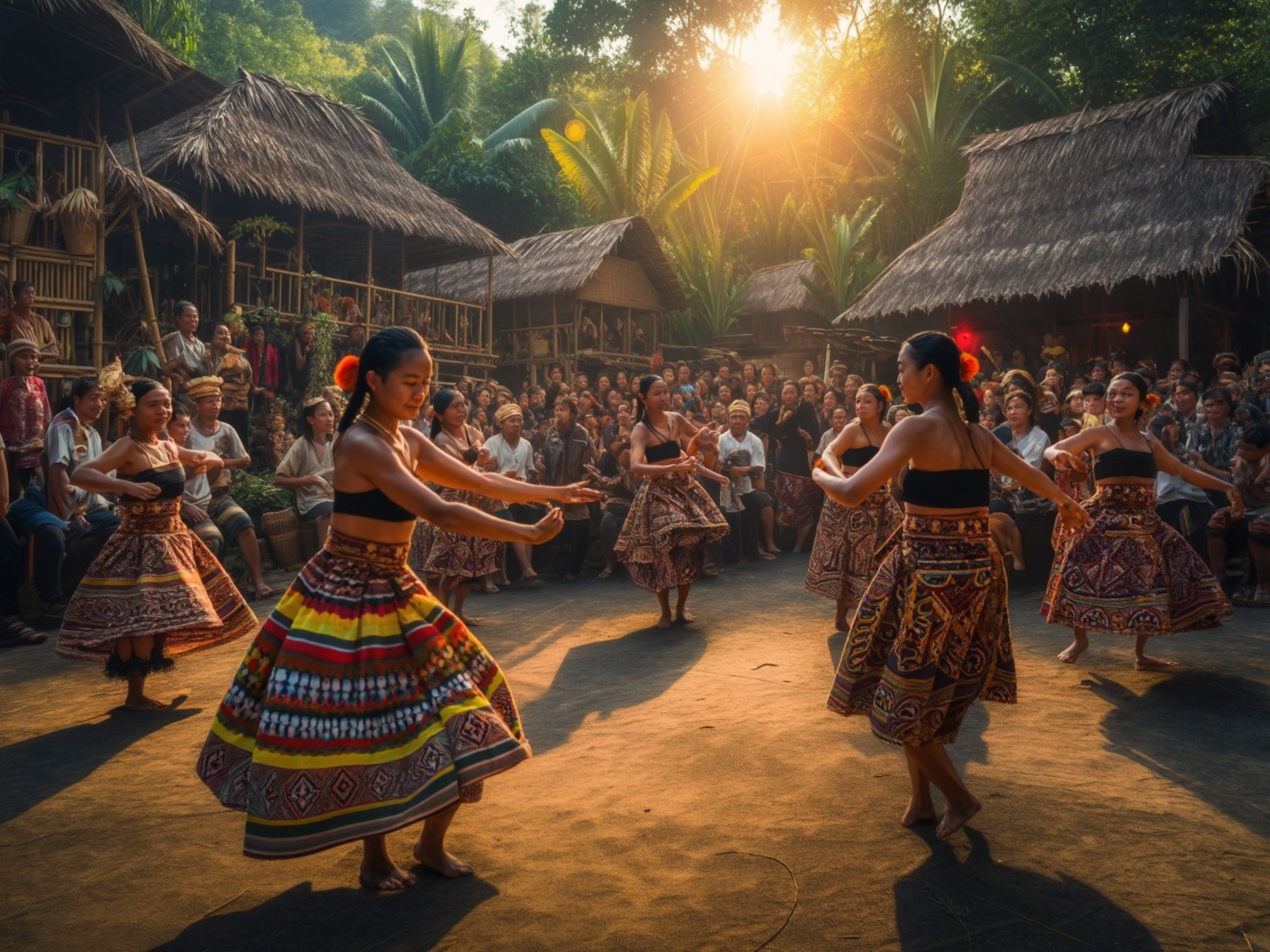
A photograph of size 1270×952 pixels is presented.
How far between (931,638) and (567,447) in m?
8.48

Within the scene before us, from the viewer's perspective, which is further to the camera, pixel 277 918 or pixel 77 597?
pixel 77 597

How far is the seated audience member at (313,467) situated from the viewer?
32.1 feet

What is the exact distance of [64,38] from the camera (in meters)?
12.5

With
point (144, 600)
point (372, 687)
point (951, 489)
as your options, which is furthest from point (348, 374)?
point (144, 600)

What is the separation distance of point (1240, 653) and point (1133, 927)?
4693 mm

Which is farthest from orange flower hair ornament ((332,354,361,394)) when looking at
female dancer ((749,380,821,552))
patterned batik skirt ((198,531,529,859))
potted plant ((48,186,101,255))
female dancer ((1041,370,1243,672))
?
potted plant ((48,186,101,255))

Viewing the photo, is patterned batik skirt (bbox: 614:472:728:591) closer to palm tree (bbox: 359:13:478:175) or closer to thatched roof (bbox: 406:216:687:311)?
thatched roof (bbox: 406:216:687:311)

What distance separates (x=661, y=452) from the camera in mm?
8250

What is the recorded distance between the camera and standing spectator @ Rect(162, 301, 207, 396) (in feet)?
38.8

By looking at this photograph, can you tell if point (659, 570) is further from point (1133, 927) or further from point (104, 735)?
point (1133, 927)

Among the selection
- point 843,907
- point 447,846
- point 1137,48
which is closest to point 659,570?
point 447,846

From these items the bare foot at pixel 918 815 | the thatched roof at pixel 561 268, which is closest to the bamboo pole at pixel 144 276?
the thatched roof at pixel 561 268

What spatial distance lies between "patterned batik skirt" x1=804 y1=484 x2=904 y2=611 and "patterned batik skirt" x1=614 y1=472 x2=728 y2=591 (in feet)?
2.82

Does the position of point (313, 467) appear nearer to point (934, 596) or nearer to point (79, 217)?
point (79, 217)
